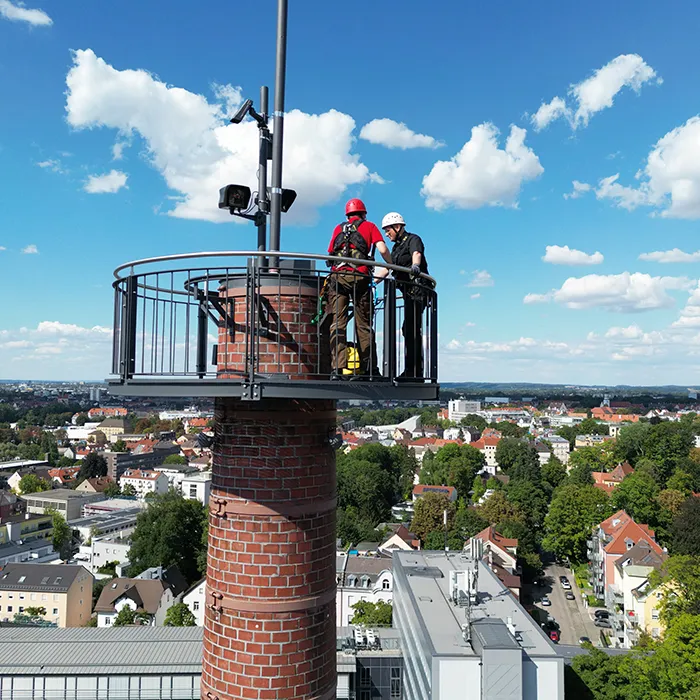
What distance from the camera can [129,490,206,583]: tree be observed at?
4506cm

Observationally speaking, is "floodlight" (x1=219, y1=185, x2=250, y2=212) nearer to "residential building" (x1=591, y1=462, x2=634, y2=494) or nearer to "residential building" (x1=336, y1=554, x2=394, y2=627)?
"residential building" (x1=336, y1=554, x2=394, y2=627)

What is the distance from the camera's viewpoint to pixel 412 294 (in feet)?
14.6

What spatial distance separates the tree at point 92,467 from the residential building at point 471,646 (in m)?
67.1

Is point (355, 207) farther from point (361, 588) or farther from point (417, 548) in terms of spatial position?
point (417, 548)

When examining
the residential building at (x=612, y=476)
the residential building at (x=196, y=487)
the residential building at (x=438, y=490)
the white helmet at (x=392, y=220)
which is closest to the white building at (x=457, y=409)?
the residential building at (x=612, y=476)

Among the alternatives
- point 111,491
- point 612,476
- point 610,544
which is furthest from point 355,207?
point 111,491

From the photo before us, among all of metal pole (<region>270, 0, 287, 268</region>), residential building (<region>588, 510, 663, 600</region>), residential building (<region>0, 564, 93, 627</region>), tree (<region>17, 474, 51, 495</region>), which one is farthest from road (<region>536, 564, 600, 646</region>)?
tree (<region>17, 474, 51, 495</region>)

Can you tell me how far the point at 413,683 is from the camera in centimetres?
2094

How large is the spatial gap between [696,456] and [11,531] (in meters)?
73.2

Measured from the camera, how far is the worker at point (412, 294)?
436 centimetres

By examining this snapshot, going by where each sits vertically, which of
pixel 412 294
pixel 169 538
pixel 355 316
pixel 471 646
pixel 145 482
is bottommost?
pixel 145 482

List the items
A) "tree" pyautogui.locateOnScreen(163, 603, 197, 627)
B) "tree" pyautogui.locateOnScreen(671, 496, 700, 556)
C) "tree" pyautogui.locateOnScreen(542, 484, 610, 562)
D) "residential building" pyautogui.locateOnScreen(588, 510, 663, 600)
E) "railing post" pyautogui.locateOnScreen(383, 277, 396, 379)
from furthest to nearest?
"tree" pyautogui.locateOnScreen(542, 484, 610, 562) < "tree" pyautogui.locateOnScreen(671, 496, 700, 556) < "residential building" pyautogui.locateOnScreen(588, 510, 663, 600) < "tree" pyautogui.locateOnScreen(163, 603, 197, 627) < "railing post" pyautogui.locateOnScreen(383, 277, 396, 379)

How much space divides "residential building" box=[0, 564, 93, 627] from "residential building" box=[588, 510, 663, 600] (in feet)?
115

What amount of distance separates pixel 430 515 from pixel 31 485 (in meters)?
47.7
